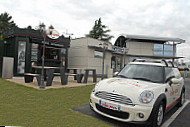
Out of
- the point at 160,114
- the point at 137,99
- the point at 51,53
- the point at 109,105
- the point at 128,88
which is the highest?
the point at 51,53

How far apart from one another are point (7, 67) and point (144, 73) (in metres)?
10.3

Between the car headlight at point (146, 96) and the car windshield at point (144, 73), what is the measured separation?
0.81 m

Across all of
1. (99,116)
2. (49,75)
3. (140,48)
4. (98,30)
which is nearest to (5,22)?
(98,30)

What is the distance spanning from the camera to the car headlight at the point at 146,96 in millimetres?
3157

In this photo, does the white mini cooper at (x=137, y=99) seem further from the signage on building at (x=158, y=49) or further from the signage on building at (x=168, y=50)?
the signage on building at (x=168, y=50)

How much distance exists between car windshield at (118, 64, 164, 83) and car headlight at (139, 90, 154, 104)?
806mm

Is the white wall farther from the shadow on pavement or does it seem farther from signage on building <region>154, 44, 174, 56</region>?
the shadow on pavement

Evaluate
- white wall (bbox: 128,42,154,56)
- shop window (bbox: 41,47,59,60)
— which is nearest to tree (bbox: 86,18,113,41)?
white wall (bbox: 128,42,154,56)

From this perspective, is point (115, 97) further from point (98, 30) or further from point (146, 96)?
point (98, 30)

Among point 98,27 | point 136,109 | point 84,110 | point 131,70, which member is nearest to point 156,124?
point 136,109

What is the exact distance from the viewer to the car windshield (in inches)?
160

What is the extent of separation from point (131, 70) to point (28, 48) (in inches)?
382

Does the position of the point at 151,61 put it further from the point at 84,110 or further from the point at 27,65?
the point at 27,65

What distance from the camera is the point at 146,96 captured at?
10.5ft
